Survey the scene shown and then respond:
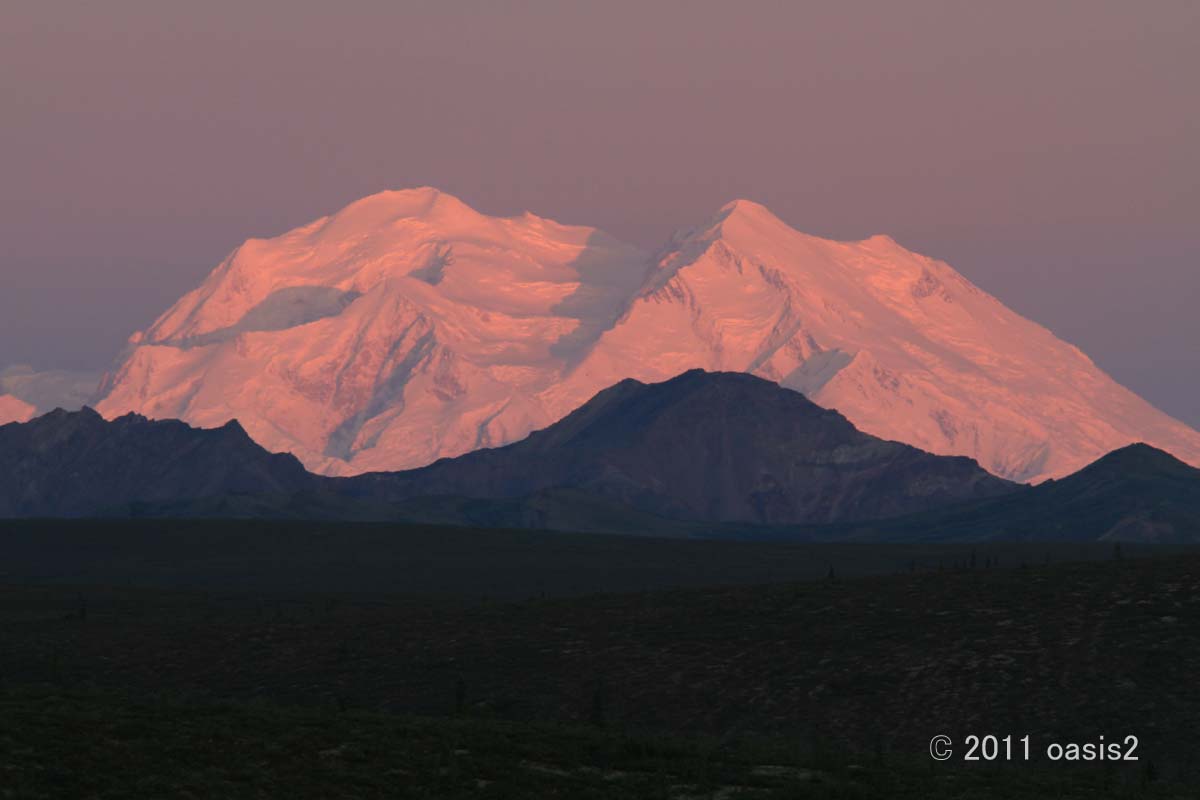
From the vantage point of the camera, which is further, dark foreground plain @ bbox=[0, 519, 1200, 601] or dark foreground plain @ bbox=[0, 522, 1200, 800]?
dark foreground plain @ bbox=[0, 519, 1200, 601]

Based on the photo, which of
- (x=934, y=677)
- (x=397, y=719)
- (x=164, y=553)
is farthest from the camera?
(x=164, y=553)

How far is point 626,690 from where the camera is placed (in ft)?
244

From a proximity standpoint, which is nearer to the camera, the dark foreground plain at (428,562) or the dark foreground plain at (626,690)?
the dark foreground plain at (626,690)

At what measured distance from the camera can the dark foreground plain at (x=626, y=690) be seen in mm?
45625

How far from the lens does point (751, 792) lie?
4547cm

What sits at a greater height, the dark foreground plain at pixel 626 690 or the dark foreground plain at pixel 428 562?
the dark foreground plain at pixel 428 562

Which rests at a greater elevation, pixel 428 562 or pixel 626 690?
pixel 428 562

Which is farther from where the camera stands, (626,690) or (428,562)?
(428,562)

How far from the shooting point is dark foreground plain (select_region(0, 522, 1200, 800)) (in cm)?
4562

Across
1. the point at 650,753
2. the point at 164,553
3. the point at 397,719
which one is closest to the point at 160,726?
Result: the point at 397,719

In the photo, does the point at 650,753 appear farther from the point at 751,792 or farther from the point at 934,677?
the point at 934,677

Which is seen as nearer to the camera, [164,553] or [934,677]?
[934,677]

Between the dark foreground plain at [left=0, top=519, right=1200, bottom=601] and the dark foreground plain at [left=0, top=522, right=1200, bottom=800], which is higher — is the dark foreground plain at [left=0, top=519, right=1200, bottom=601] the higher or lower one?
the higher one

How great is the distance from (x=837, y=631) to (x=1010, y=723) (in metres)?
16.4
